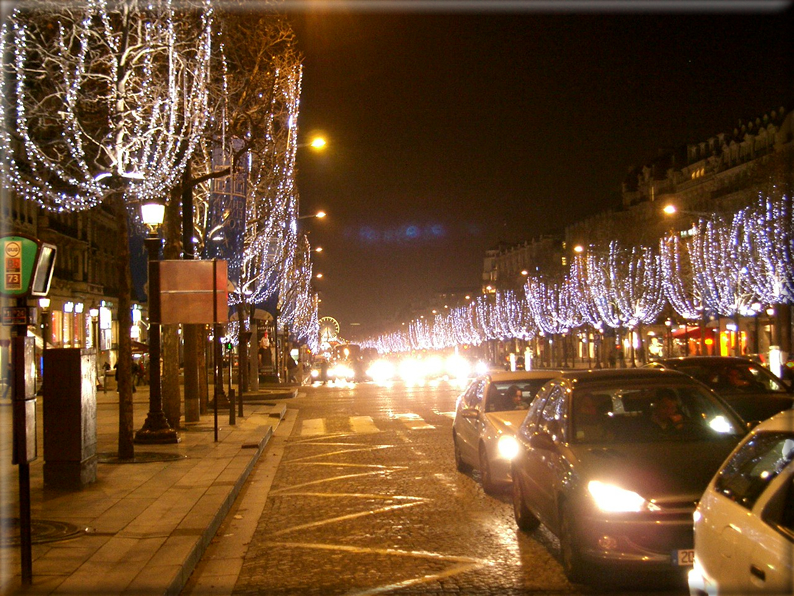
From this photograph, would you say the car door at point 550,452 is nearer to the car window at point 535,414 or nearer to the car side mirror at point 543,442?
the car side mirror at point 543,442

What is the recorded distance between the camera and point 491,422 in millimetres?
13086

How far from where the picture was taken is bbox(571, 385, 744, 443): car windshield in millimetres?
8523

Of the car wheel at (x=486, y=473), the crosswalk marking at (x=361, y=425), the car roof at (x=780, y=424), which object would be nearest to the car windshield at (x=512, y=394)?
the car wheel at (x=486, y=473)

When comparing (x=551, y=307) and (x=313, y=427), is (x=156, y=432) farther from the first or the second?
(x=551, y=307)

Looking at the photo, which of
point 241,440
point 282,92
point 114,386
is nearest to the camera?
point 241,440

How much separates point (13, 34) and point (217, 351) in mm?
8249

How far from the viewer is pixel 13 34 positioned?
1695cm

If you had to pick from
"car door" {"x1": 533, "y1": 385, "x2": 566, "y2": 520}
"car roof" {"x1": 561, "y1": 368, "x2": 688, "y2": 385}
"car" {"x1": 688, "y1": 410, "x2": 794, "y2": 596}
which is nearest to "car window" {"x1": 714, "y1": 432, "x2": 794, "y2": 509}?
"car" {"x1": 688, "y1": 410, "x2": 794, "y2": 596}

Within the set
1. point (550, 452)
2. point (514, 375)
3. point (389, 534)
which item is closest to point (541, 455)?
point (550, 452)

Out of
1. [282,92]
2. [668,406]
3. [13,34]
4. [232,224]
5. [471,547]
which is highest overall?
[282,92]

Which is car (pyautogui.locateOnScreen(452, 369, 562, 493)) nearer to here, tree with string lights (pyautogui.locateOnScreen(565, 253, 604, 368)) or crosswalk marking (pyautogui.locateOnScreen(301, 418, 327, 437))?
crosswalk marking (pyautogui.locateOnScreen(301, 418, 327, 437))

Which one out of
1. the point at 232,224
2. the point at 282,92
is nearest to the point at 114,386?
the point at 282,92

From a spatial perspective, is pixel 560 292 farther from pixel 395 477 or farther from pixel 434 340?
pixel 434 340

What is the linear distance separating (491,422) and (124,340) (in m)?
6.96
